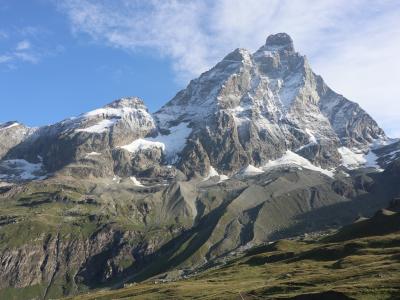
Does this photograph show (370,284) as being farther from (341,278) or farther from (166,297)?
(166,297)

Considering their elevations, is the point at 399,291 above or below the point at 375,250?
below

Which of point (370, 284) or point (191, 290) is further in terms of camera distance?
point (191, 290)

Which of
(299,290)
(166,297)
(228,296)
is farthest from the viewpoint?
(166,297)

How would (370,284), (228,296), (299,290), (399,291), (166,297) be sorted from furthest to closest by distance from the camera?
(166,297)
(228,296)
(299,290)
(370,284)
(399,291)

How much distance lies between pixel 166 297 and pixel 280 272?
142ft

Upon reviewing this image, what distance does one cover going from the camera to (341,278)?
5512 inches

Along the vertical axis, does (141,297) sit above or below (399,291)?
above

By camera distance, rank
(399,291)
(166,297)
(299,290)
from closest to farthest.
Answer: (399,291), (299,290), (166,297)

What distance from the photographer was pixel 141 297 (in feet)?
636

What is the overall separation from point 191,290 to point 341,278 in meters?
58.5

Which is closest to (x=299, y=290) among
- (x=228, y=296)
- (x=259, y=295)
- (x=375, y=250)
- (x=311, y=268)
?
(x=259, y=295)

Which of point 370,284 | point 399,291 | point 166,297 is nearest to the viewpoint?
point 399,291

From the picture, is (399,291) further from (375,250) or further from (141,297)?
(141,297)

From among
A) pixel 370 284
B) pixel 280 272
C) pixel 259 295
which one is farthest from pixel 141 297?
pixel 370 284
